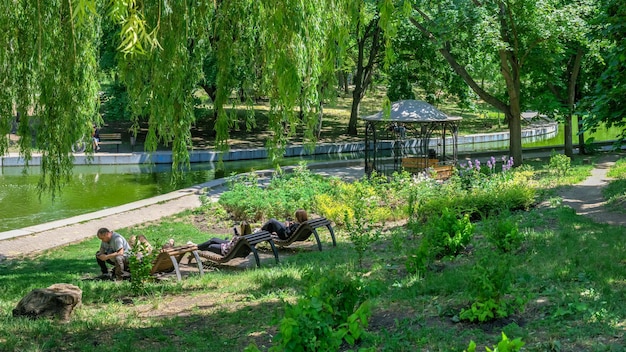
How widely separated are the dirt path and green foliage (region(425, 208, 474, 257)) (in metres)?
3.42

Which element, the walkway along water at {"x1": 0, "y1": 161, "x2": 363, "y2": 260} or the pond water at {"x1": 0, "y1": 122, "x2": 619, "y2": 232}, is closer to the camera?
the walkway along water at {"x1": 0, "y1": 161, "x2": 363, "y2": 260}

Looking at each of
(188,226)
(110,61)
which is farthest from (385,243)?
(110,61)

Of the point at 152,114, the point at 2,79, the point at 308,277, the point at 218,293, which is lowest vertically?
the point at 218,293

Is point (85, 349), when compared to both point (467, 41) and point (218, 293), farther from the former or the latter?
point (467, 41)

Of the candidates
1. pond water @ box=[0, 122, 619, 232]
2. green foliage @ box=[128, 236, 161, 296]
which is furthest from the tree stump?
pond water @ box=[0, 122, 619, 232]

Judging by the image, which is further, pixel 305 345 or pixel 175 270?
pixel 175 270

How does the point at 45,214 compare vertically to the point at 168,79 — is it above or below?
below

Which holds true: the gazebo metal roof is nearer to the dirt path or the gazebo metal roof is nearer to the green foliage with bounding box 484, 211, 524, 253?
the dirt path

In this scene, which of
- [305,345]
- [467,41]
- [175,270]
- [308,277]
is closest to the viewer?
[305,345]

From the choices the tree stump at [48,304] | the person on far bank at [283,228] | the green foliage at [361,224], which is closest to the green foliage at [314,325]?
the tree stump at [48,304]

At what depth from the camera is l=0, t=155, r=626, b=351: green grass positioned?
6.01m

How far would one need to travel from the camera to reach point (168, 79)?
7.25m

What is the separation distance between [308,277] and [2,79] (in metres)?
5.32

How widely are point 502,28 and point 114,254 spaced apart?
15.2 metres
